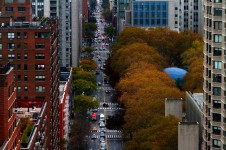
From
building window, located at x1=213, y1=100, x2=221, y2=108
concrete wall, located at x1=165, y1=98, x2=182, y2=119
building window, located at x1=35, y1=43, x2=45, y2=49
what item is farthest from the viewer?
building window, located at x1=35, y1=43, x2=45, y2=49

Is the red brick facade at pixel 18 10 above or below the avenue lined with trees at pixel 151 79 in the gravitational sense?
above

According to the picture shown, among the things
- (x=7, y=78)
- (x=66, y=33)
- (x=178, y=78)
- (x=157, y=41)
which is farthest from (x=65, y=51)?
(x=7, y=78)

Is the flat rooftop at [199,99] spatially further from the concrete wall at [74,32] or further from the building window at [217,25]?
the concrete wall at [74,32]

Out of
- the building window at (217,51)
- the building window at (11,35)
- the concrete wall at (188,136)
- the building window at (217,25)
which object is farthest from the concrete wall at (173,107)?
the building window at (11,35)

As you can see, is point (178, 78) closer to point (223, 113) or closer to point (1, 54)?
point (1, 54)

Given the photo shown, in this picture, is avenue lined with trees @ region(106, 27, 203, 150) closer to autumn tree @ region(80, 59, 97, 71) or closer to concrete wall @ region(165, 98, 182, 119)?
concrete wall @ region(165, 98, 182, 119)

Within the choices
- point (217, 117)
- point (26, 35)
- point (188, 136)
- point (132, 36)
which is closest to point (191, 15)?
point (132, 36)

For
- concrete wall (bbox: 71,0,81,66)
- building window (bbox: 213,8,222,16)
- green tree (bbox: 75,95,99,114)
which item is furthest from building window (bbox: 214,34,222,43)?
concrete wall (bbox: 71,0,81,66)

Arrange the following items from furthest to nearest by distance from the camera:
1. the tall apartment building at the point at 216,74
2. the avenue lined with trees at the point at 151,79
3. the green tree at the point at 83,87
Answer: the green tree at the point at 83,87
the avenue lined with trees at the point at 151,79
the tall apartment building at the point at 216,74
